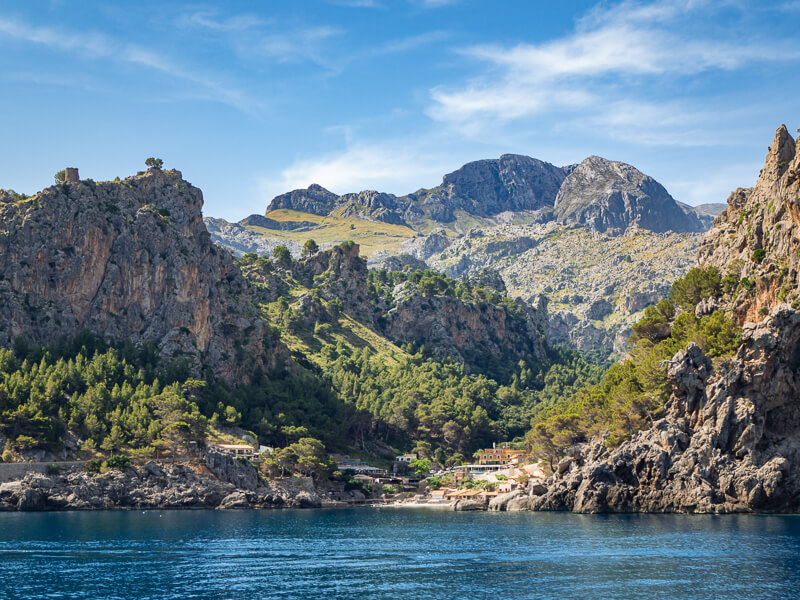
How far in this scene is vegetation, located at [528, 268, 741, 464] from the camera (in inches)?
5384

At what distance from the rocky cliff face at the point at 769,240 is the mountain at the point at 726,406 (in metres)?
0.22

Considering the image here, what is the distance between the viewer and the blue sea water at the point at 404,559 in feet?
219

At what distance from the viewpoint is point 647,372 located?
455ft

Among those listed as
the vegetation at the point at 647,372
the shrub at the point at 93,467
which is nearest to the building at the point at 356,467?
the vegetation at the point at 647,372

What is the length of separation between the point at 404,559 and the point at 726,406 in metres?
62.2

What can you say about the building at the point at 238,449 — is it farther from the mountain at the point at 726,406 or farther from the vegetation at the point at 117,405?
the mountain at the point at 726,406

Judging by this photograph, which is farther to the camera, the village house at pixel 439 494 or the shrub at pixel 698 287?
the village house at pixel 439 494

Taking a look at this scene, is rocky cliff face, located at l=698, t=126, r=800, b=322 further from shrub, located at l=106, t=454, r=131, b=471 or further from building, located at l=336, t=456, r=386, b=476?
shrub, located at l=106, t=454, r=131, b=471

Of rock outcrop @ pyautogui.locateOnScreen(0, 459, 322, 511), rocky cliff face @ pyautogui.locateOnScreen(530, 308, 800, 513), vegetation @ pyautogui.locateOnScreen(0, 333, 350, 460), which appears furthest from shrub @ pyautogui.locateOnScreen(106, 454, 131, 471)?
rocky cliff face @ pyautogui.locateOnScreen(530, 308, 800, 513)

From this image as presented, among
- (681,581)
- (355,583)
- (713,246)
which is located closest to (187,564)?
(355,583)

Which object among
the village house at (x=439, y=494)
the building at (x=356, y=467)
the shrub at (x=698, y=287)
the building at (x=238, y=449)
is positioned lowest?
the village house at (x=439, y=494)

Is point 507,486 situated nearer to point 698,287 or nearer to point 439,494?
point 439,494

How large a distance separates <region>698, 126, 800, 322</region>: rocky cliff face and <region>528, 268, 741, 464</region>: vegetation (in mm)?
4433

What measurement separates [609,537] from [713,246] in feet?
291
